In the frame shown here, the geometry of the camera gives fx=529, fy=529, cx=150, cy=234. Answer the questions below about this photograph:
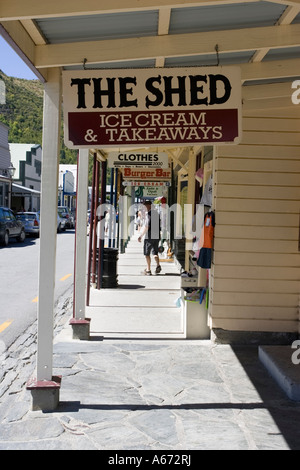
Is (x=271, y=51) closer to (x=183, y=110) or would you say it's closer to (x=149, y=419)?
(x=183, y=110)

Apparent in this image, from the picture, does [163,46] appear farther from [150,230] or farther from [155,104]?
[150,230]

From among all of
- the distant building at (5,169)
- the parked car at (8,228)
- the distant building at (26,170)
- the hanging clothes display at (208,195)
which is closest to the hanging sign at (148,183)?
the parked car at (8,228)

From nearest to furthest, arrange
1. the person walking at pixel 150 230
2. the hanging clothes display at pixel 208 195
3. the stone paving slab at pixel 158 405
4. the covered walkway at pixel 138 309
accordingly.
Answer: the stone paving slab at pixel 158 405
the covered walkway at pixel 138 309
the hanging clothes display at pixel 208 195
the person walking at pixel 150 230

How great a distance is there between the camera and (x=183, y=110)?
4.75 meters

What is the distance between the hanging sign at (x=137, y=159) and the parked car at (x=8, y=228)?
10529 millimetres

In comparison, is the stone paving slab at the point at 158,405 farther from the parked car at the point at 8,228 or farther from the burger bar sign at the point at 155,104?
the parked car at the point at 8,228

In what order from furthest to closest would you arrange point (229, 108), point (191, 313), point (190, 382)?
1. point (191, 313)
2. point (190, 382)
3. point (229, 108)

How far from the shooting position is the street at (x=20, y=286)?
8664 mm

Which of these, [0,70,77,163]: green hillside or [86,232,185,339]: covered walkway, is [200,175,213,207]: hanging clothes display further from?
[0,70,77,163]: green hillside

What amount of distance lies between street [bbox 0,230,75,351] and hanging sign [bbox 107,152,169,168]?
11.2ft
